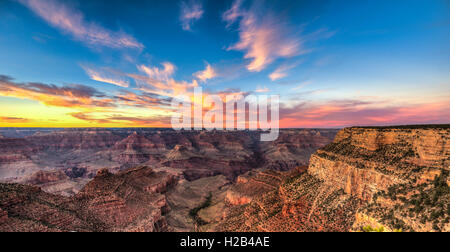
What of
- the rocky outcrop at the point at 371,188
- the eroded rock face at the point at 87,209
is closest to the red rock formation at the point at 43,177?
the eroded rock face at the point at 87,209

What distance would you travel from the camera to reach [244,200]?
57031mm

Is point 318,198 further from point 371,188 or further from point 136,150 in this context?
point 136,150

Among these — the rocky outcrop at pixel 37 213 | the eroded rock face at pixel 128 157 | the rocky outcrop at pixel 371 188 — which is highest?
the rocky outcrop at pixel 371 188

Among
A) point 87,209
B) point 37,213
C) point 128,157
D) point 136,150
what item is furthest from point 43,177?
point 136,150

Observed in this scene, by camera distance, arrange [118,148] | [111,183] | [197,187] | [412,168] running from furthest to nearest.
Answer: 1. [118,148]
2. [197,187]
3. [111,183]
4. [412,168]

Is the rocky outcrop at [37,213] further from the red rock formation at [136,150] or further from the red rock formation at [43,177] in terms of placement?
the red rock formation at [136,150]

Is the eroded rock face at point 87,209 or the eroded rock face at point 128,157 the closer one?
the eroded rock face at point 87,209

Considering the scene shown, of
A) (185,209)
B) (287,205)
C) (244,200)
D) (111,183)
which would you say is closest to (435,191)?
(287,205)

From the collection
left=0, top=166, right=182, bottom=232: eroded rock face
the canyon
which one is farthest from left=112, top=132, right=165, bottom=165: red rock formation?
left=0, top=166, right=182, bottom=232: eroded rock face

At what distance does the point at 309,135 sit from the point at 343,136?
172 meters

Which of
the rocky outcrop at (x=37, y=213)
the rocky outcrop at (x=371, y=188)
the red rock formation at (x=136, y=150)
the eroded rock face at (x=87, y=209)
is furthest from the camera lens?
the red rock formation at (x=136, y=150)

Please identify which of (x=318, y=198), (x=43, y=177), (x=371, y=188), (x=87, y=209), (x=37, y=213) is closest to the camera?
(x=371, y=188)

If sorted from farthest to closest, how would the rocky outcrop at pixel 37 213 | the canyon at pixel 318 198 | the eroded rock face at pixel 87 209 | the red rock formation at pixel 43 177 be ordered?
the red rock formation at pixel 43 177, the eroded rock face at pixel 87 209, the rocky outcrop at pixel 37 213, the canyon at pixel 318 198
